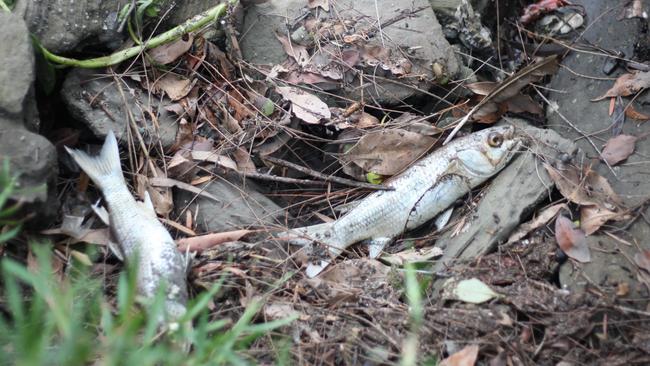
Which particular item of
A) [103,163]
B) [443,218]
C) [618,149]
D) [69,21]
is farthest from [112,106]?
[618,149]

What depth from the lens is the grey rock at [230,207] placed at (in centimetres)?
362

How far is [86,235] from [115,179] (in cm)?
34

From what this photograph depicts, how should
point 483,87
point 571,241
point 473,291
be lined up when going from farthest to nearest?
point 483,87 < point 571,241 < point 473,291

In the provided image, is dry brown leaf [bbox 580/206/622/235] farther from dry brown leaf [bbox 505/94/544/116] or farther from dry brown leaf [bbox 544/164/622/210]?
dry brown leaf [bbox 505/94/544/116]

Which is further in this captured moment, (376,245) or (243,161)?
(243,161)

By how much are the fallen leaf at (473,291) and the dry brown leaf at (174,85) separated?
6.54 feet

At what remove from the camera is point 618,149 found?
3658 mm

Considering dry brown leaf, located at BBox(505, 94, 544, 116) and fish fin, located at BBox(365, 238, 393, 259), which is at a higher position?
dry brown leaf, located at BBox(505, 94, 544, 116)

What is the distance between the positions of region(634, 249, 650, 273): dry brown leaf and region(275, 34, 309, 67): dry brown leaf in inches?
86.5

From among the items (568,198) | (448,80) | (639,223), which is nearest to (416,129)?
(448,80)

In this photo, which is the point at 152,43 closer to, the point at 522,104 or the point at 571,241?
the point at 522,104

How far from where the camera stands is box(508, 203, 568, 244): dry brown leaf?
3.39 m

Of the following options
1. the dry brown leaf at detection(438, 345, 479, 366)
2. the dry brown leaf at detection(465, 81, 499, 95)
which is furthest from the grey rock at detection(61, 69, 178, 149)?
the dry brown leaf at detection(438, 345, 479, 366)

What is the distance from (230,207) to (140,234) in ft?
1.93
